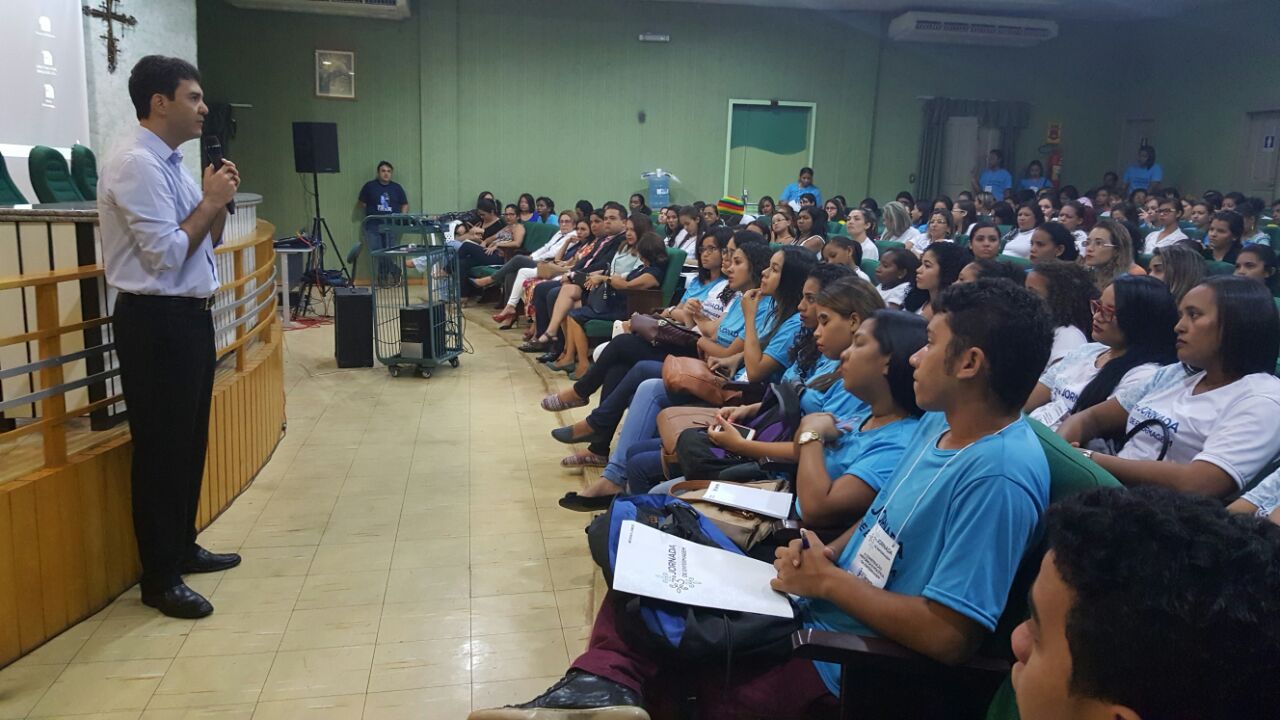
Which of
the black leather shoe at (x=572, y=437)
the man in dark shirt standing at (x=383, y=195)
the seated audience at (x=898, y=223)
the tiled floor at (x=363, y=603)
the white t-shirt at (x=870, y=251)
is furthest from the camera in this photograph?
the man in dark shirt standing at (x=383, y=195)

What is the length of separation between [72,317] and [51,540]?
2.66 feet

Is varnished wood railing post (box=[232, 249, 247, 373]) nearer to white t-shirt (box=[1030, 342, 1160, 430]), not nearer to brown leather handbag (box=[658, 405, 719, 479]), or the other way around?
brown leather handbag (box=[658, 405, 719, 479])

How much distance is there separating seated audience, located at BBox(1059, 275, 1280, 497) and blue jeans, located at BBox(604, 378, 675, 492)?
1633mm

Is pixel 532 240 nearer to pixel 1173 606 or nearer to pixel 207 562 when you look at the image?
pixel 207 562

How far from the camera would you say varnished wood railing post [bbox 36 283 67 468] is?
7.72 feet

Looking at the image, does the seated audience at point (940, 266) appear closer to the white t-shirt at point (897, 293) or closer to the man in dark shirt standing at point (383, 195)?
the white t-shirt at point (897, 293)

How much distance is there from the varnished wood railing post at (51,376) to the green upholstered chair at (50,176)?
9.95ft

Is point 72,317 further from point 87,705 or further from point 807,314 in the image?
point 807,314

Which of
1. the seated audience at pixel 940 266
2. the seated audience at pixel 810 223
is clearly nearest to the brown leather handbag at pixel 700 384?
the seated audience at pixel 940 266

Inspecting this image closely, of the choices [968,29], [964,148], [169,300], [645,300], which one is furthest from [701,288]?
[964,148]

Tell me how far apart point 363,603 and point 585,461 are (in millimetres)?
1425

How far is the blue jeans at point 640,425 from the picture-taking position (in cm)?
334

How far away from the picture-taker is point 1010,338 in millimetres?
1387

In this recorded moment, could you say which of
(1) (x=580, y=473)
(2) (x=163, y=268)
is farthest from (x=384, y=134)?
(2) (x=163, y=268)
